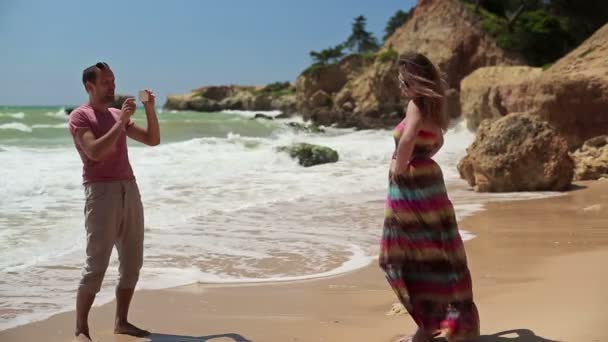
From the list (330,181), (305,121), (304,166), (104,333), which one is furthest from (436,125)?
(305,121)

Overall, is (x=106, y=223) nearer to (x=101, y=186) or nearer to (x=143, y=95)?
(x=101, y=186)

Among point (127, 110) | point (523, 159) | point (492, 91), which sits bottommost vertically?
point (523, 159)

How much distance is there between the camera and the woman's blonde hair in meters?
3.21

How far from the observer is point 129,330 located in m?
3.94

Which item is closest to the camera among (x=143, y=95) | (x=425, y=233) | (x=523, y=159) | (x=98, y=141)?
(x=425, y=233)

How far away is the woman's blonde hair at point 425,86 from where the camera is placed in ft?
10.5

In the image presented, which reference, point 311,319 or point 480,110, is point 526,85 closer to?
point 480,110

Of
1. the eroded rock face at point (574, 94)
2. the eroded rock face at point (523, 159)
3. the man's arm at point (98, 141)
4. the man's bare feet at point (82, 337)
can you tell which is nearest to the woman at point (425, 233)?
the man's arm at point (98, 141)

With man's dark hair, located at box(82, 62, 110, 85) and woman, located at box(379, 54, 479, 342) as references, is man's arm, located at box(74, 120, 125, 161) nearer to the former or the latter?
man's dark hair, located at box(82, 62, 110, 85)

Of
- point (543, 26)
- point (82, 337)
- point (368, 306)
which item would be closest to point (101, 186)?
point (82, 337)

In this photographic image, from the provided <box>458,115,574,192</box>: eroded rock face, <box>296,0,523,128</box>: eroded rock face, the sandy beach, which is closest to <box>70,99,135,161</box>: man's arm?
the sandy beach

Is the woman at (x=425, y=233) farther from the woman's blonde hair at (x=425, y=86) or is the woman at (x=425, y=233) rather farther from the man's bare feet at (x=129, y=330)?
the man's bare feet at (x=129, y=330)

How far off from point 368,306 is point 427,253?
4.47 ft

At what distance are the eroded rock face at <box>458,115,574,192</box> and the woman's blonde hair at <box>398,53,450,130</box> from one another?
23.8 feet
